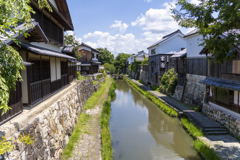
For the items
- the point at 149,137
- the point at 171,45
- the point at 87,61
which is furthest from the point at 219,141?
the point at 87,61

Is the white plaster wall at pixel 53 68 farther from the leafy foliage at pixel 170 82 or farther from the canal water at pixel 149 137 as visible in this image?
the leafy foliage at pixel 170 82

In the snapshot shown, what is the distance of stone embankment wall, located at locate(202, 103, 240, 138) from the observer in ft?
34.5

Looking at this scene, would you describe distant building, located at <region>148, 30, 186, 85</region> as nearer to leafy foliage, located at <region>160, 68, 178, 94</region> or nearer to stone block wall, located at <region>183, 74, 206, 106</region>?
leafy foliage, located at <region>160, 68, 178, 94</region>

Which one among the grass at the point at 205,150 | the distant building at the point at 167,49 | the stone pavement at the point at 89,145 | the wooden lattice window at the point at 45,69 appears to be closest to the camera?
the stone pavement at the point at 89,145

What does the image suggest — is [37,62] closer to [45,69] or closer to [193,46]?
[45,69]

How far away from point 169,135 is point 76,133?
667cm

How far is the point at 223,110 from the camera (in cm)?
1226

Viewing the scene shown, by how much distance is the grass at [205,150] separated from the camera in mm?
8493

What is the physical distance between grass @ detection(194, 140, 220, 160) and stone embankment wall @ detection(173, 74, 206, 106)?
269 inches

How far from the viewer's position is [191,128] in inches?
484

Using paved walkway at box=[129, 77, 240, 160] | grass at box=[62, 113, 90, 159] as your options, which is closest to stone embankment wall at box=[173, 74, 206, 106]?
paved walkway at box=[129, 77, 240, 160]

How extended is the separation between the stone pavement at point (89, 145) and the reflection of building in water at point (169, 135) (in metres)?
3.65

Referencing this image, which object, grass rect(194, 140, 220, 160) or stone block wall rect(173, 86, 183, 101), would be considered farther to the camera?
stone block wall rect(173, 86, 183, 101)

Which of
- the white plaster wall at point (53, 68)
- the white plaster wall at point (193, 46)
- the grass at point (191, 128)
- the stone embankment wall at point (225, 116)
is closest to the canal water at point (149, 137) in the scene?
the grass at point (191, 128)
